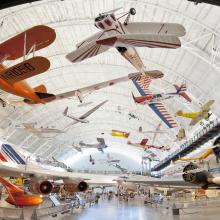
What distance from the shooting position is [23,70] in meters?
7.23

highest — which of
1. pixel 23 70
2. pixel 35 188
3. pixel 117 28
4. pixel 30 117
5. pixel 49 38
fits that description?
pixel 30 117

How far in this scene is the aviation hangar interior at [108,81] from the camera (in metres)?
8.23

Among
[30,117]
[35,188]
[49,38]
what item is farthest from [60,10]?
[30,117]

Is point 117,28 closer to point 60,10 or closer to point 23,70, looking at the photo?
point 23,70

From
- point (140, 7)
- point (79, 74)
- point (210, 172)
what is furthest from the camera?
point (79, 74)

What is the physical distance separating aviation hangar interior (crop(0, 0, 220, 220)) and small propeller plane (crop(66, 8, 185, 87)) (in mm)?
32

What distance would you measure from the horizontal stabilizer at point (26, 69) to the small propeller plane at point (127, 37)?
1555mm

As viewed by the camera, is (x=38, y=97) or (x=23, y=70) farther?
(x=38, y=97)

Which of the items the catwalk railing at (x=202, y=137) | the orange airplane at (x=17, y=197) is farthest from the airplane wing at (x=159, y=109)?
the catwalk railing at (x=202, y=137)

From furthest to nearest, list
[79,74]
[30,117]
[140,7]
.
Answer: [30,117]
[79,74]
[140,7]

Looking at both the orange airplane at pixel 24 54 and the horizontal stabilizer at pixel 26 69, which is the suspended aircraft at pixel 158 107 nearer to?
the orange airplane at pixel 24 54

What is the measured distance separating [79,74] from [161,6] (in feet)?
56.6

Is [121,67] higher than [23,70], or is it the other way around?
[121,67]

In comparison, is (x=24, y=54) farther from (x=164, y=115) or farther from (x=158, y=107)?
(x=158, y=107)
